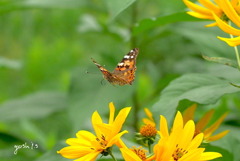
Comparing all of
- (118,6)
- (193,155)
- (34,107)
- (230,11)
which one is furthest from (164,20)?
(34,107)

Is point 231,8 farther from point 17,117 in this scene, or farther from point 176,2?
point 17,117

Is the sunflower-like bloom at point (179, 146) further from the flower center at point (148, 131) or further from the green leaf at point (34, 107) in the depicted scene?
the green leaf at point (34, 107)

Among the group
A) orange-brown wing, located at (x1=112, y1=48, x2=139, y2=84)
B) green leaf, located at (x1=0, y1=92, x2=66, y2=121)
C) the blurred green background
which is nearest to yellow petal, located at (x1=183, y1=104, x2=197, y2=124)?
the blurred green background

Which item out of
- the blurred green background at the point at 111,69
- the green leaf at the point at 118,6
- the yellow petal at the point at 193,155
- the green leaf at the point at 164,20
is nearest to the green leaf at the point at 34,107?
the blurred green background at the point at 111,69

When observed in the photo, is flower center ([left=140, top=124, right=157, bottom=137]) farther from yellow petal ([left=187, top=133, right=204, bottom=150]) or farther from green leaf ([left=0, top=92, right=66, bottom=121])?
green leaf ([left=0, top=92, right=66, bottom=121])

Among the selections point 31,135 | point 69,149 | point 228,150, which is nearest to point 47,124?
point 31,135

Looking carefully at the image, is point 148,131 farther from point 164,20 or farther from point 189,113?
point 164,20
